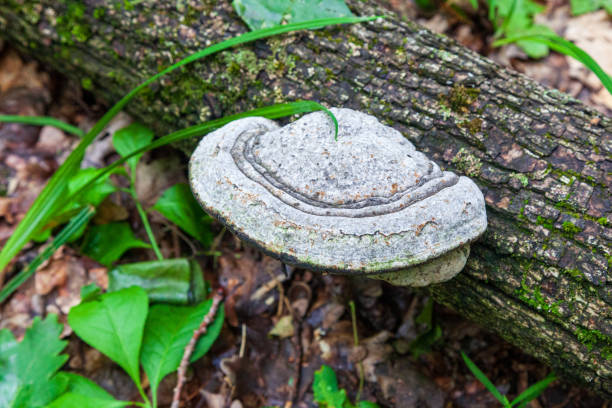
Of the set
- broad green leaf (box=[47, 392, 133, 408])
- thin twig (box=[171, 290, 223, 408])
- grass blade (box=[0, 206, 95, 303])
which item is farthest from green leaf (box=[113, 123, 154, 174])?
broad green leaf (box=[47, 392, 133, 408])

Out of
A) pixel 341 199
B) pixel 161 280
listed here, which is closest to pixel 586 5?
pixel 341 199

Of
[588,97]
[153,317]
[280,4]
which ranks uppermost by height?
[280,4]

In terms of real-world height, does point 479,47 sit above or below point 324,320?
above

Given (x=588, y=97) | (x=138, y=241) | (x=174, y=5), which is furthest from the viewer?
(x=588, y=97)

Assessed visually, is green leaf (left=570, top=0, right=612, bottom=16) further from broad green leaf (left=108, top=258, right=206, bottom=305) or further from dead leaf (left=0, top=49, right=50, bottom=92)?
dead leaf (left=0, top=49, right=50, bottom=92)

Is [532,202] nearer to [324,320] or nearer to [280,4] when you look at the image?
[324,320]

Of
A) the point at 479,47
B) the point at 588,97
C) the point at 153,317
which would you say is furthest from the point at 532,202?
the point at 479,47

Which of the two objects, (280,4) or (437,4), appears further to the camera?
(437,4)

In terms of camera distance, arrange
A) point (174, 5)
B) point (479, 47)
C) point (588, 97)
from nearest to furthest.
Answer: point (174, 5) → point (588, 97) → point (479, 47)
